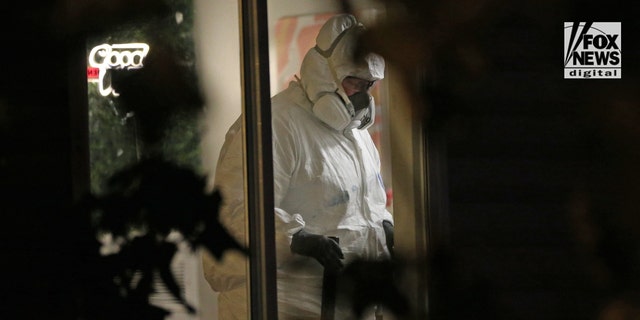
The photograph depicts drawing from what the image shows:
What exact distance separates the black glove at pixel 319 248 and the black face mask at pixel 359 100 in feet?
1.16

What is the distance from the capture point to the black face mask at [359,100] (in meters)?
2.73

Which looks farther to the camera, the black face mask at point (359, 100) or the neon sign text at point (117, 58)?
the neon sign text at point (117, 58)

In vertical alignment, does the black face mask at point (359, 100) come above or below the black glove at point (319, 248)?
above

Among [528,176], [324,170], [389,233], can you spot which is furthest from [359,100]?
[528,176]

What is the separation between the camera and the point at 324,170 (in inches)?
108

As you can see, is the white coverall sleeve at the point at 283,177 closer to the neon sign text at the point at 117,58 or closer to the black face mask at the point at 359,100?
the black face mask at the point at 359,100

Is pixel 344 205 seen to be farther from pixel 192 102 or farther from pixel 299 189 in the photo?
pixel 192 102

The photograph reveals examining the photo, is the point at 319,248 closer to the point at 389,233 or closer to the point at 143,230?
the point at 389,233

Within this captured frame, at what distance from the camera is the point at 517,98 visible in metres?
2.79

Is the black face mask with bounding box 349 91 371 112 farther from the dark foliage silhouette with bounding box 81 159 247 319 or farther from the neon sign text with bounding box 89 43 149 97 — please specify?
the neon sign text with bounding box 89 43 149 97

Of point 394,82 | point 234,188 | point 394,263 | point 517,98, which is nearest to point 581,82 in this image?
point 517,98
